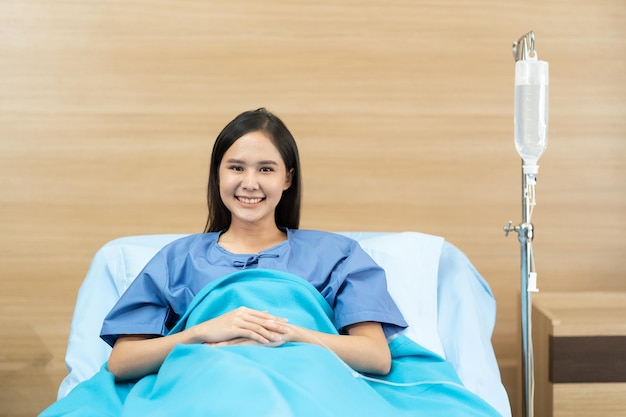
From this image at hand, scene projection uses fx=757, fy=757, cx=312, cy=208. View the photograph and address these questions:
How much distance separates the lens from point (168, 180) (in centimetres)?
271

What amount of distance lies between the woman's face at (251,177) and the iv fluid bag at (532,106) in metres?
0.62

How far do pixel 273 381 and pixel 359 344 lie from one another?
352mm

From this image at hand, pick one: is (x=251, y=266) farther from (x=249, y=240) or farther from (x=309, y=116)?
(x=309, y=116)

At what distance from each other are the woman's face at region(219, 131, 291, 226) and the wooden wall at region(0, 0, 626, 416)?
2.61 ft

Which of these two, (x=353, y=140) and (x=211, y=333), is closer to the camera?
(x=211, y=333)

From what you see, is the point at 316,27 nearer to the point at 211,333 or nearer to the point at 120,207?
the point at 120,207

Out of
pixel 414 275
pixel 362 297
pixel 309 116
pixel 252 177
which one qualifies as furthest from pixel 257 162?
pixel 309 116

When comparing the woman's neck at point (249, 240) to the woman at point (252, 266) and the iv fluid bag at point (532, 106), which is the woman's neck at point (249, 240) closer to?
the woman at point (252, 266)

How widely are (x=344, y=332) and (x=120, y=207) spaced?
121cm

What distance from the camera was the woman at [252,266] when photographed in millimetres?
1685

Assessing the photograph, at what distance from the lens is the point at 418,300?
2.13 m

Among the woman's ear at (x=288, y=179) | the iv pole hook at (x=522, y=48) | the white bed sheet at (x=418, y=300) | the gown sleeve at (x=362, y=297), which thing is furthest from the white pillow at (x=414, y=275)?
the iv pole hook at (x=522, y=48)

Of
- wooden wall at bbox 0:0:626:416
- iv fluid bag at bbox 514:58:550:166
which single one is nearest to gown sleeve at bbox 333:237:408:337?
iv fluid bag at bbox 514:58:550:166

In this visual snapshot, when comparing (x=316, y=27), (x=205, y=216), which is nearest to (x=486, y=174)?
(x=316, y=27)
